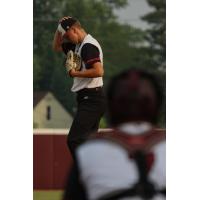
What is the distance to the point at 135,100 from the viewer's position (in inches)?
75.3

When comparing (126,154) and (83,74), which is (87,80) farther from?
(126,154)

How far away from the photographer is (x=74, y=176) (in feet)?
5.69

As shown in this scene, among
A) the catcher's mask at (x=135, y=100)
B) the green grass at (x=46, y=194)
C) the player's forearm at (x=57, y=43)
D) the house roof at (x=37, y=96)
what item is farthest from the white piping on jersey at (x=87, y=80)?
the catcher's mask at (x=135, y=100)

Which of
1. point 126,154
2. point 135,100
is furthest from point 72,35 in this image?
point 126,154

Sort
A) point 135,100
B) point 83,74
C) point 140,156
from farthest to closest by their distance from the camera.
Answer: point 83,74 < point 135,100 < point 140,156

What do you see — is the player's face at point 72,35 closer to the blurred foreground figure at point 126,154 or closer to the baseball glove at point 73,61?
the baseball glove at point 73,61

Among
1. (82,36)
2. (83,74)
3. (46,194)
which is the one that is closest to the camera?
(83,74)

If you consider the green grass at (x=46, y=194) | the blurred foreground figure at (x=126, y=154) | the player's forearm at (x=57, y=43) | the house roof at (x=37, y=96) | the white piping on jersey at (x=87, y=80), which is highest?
the player's forearm at (x=57, y=43)

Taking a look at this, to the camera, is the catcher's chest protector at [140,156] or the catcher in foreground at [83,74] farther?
the catcher in foreground at [83,74]

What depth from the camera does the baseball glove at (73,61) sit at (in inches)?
148

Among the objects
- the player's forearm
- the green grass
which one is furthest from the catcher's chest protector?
the green grass

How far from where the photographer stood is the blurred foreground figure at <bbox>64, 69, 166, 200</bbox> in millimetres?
1748

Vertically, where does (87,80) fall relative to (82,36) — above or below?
below

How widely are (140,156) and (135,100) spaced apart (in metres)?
0.19
